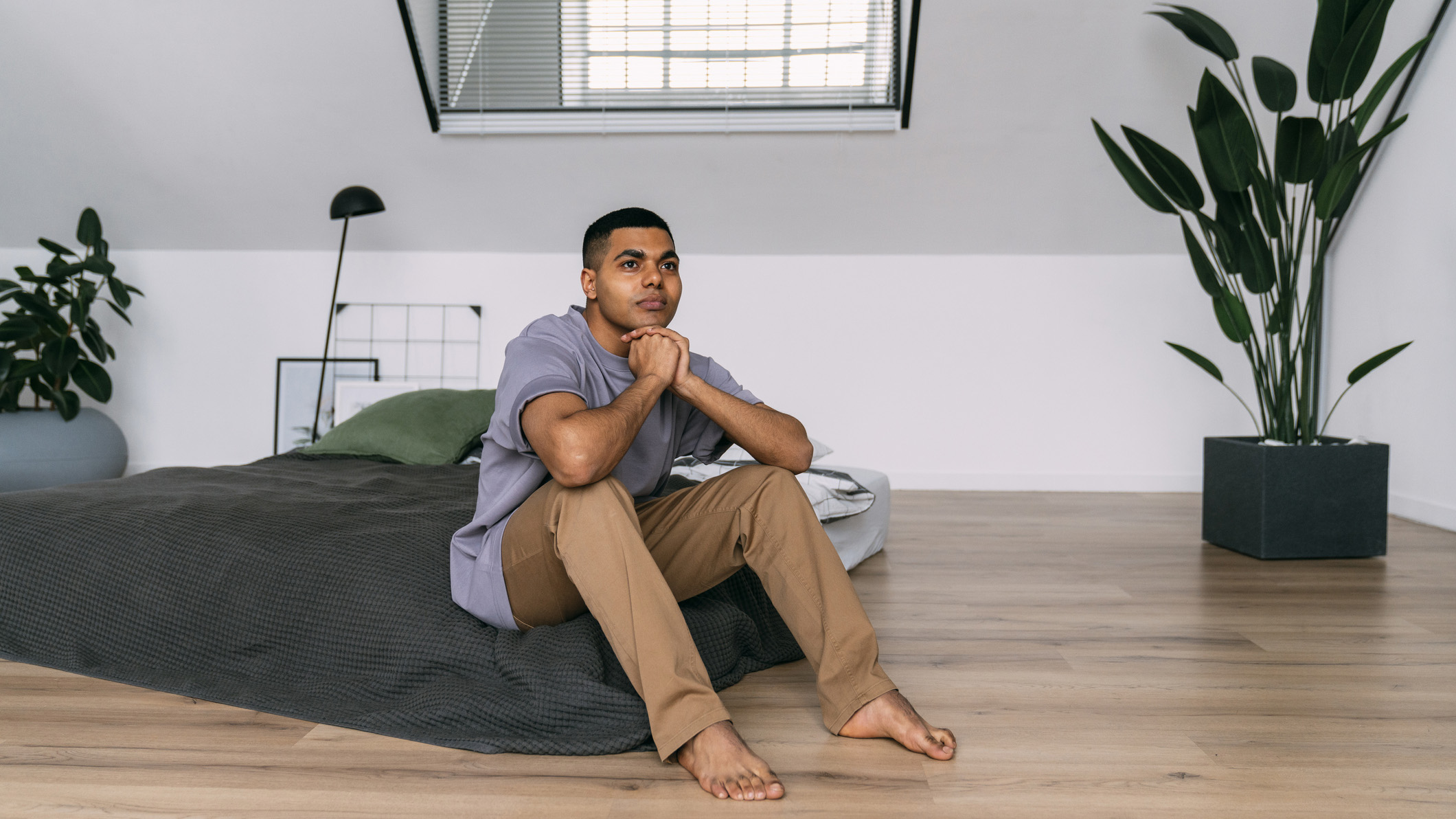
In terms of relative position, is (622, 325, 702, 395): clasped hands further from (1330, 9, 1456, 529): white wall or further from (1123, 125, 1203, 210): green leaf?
(1330, 9, 1456, 529): white wall

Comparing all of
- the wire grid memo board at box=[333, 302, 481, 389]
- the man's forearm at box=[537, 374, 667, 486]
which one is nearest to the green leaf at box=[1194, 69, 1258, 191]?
the man's forearm at box=[537, 374, 667, 486]

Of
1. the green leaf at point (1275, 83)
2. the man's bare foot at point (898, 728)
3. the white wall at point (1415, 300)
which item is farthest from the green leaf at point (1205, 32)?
the man's bare foot at point (898, 728)

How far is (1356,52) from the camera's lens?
8.13 feet

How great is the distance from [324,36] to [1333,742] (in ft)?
11.8

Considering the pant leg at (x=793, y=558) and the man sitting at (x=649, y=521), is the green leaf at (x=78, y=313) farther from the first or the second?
the pant leg at (x=793, y=558)

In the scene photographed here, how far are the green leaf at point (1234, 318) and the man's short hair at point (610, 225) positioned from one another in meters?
2.10

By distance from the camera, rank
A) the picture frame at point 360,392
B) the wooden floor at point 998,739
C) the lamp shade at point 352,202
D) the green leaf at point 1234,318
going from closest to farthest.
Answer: the wooden floor at point 998,739, the green leaf at point 1234,318, the lamp shade at point 352,202, the picture frame at point 360,392

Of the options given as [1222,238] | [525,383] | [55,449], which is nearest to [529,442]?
[525,383]

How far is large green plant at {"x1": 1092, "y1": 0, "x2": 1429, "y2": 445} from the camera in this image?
249 cm

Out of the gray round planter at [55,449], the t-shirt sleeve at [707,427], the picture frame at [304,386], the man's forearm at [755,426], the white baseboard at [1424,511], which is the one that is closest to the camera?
the man's forearm at [755,426]

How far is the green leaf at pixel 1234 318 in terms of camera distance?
9.04 feet

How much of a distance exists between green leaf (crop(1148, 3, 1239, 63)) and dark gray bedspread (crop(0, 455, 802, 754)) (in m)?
2.35

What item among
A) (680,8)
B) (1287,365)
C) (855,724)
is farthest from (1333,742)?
→ (680,8)

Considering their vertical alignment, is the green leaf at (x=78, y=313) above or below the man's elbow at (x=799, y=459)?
above
